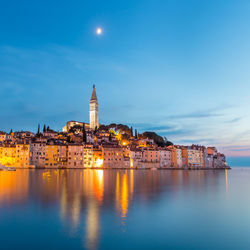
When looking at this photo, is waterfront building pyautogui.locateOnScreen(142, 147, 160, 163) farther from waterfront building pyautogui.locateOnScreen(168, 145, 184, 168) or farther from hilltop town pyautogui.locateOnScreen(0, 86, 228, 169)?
waterfront building pyautogui.locateOnScreen(168, 145, 184, 168)

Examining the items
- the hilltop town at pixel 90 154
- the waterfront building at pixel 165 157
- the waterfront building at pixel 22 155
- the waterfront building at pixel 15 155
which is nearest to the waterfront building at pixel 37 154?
the hilltop town at pixel 90 154

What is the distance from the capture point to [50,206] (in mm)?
12547

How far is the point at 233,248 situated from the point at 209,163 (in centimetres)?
10596

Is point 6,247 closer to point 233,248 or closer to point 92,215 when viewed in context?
point 92,215

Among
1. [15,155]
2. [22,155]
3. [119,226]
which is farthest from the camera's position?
[22,155]

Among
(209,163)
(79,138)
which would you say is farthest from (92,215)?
(209,163)

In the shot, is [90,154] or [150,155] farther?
[150,155]

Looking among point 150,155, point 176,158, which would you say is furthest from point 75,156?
point 176,158

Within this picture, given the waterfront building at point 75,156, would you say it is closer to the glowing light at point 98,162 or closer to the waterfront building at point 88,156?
the waterfront building at point 88,156

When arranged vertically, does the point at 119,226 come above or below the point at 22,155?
below

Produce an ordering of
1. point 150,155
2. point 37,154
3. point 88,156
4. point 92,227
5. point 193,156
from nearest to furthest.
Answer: point 92,227, point 37,154, point 88,156, point 150,155, point 193,156

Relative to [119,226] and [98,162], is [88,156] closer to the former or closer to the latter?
[98,162]

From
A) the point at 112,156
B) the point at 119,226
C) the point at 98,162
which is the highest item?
the point at 112,156

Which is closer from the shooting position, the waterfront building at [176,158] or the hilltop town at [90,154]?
the hilltop town at [90,154]
